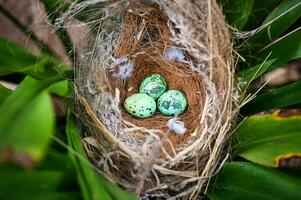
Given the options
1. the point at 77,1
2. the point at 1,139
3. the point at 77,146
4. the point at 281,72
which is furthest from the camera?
the point at 281,72

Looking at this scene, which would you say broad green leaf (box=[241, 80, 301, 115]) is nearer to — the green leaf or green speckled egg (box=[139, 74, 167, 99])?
green speckled egg (box=[139, 74, 167, 99])

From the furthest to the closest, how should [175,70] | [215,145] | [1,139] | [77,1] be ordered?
[175,70], [77,1], [215,145], [1,139]

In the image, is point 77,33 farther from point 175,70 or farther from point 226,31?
point 226,31

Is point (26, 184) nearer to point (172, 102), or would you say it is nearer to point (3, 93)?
point (3, 93)

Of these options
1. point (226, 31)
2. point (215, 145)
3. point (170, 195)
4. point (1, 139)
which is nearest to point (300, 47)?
point (226, 31)

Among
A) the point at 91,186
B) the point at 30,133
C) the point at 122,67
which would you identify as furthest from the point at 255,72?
the point at 30,133
